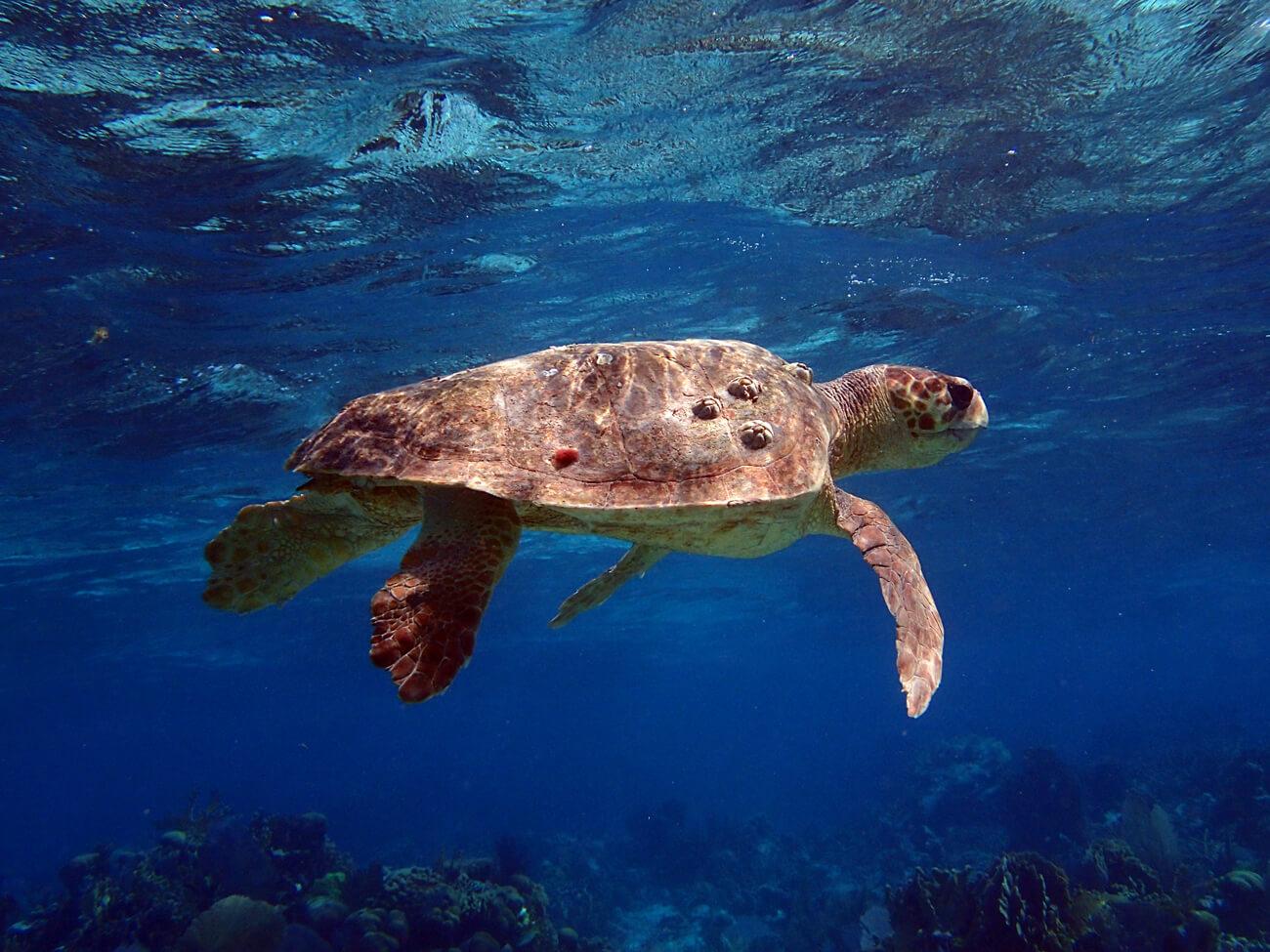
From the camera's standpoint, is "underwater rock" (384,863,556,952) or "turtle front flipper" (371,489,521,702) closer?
"turtle front flipper" (371,489,521,702)

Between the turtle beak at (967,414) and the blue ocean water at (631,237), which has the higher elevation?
the blue ocean water at (631,237)

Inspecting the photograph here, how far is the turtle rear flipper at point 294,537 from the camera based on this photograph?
4.46m

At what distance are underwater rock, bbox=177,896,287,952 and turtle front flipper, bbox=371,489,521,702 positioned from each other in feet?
31.7

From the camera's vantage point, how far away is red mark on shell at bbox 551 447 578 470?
386 centimetres

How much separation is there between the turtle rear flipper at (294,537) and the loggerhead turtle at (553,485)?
1 cm

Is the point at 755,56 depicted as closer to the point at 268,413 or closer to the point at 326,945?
the point at 268,413

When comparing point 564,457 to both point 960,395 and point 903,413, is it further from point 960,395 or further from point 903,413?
point 960,395

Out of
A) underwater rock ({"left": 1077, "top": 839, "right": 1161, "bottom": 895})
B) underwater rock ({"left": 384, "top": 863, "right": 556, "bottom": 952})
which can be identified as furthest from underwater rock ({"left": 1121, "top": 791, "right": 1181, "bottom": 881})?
underwater rock ({"left": 384, "top": 863, "right": 556, "bottom": 952})

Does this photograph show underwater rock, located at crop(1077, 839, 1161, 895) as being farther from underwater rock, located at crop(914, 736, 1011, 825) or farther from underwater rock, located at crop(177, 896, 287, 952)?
underwater rock, located at crop(177, 896, 287, 952)

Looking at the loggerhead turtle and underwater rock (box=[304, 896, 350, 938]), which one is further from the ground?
the loggerhead turtle

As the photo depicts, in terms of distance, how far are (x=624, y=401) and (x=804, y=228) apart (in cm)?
863

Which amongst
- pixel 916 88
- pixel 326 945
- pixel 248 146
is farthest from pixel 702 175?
pixel 326 945

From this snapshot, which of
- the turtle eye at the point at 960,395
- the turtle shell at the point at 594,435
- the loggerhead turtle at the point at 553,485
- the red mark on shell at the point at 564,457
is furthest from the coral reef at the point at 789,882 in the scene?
the red mark on shell at the point at 564,457

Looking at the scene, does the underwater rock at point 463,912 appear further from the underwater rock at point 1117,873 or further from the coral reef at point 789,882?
the underwater rock at point 1117,873
